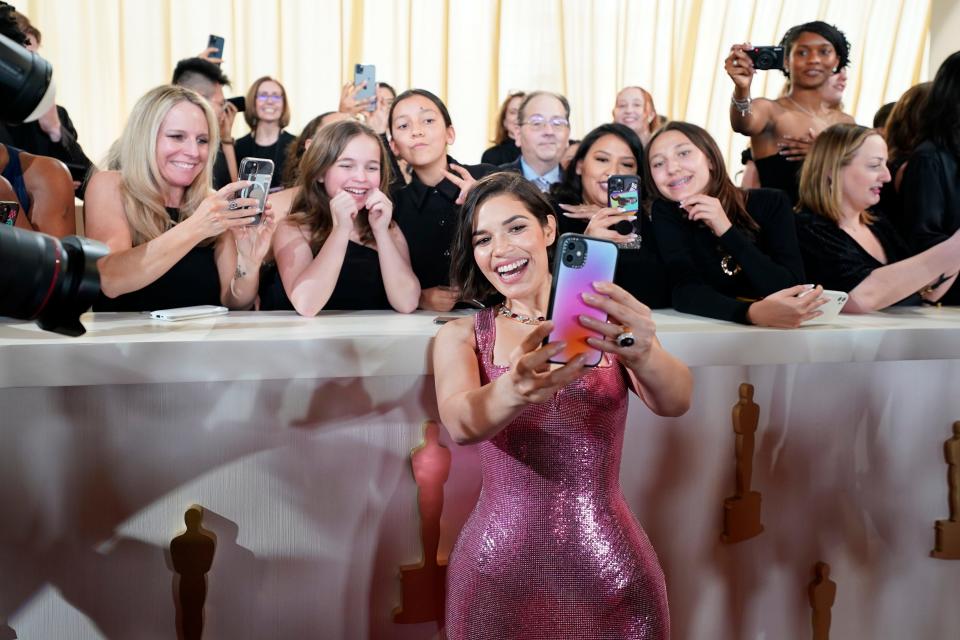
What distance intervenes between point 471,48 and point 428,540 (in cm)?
334

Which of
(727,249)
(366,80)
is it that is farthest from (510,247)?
(366,80)

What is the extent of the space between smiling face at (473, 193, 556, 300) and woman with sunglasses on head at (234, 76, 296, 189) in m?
2.35

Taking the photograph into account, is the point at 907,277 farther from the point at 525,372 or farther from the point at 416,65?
the point at 416,65

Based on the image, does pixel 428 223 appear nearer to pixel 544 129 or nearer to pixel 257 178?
pixel 257 178

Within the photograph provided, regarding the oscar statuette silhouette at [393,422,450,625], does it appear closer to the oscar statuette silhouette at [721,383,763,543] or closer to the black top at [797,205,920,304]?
the oscar statuette silhouette at [721,383,763,543]

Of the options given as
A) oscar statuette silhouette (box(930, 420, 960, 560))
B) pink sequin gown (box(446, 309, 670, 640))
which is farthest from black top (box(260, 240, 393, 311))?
oscar statuette silhouette (box(930, 420, 960, 560))

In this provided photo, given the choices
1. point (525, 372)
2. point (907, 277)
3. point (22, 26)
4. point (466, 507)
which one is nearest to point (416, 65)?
point (22, 26)

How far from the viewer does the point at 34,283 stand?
85cm

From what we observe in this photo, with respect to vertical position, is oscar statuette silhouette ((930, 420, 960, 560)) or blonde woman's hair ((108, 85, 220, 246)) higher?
blonde woman's hair ((108, 85, 220, 246))

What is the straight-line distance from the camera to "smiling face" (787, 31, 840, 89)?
8.76 ft

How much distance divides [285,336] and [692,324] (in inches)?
30.5

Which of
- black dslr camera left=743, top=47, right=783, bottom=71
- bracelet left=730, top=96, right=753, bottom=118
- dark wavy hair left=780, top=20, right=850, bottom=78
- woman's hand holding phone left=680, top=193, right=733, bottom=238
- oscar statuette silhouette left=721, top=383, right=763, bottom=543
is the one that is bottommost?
oscar statuette silhouette left=721, top=383, right=763, bottom=543

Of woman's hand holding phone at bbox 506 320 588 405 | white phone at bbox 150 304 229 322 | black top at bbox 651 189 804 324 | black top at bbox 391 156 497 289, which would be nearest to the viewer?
woman's hand holding phone at bbox 506 320 588 405

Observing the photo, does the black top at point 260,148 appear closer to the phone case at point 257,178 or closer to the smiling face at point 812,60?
the phone case at point 257,178
